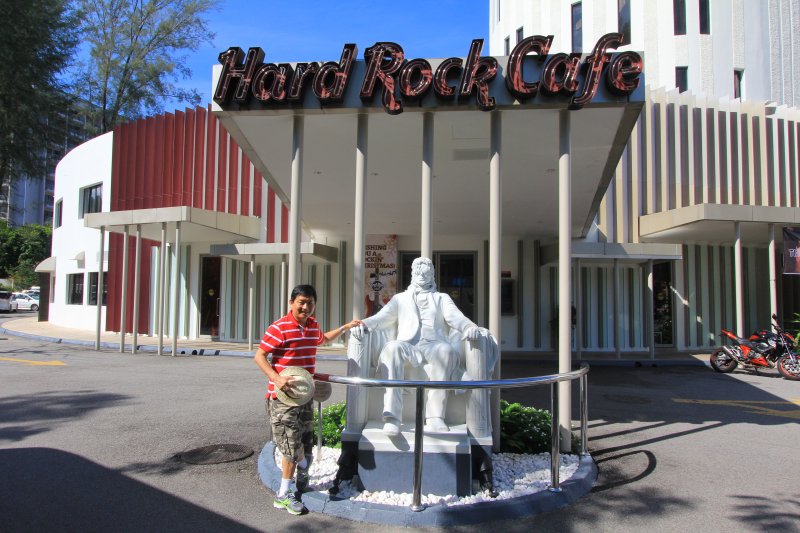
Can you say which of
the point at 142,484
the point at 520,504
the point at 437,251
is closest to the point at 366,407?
the point at 520,504

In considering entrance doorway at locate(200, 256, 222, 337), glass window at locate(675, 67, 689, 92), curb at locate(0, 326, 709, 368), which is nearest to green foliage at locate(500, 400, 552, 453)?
curb at locate(0, 326, 709, 368)

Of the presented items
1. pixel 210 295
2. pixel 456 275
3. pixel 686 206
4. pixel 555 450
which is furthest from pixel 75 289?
pixel 555 450

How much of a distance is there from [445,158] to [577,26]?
68.7ft

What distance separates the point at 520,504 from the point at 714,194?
15.3 m

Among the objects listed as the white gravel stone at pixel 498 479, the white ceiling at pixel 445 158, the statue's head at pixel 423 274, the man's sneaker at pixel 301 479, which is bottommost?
the white gravel stone at pixel 498 479

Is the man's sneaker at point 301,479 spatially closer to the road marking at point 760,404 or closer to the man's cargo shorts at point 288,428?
the man's cargo shorts at point 288,428

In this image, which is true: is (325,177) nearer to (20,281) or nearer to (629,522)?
(629,522)

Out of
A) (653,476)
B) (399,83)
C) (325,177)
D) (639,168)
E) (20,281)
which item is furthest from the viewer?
(20,281)

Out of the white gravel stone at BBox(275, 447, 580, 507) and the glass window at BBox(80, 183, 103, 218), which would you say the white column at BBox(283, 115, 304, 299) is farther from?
the glass window at BBox(80, 183, 103, 218)

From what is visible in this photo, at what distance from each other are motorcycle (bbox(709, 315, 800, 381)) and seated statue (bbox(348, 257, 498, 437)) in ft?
31.7

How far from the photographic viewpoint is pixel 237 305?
1703 centimetres

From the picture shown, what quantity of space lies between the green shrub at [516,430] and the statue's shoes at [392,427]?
110cm

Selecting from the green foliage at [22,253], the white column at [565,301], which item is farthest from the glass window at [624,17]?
the green foliage at [22,253]

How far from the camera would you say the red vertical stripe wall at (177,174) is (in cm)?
1712
